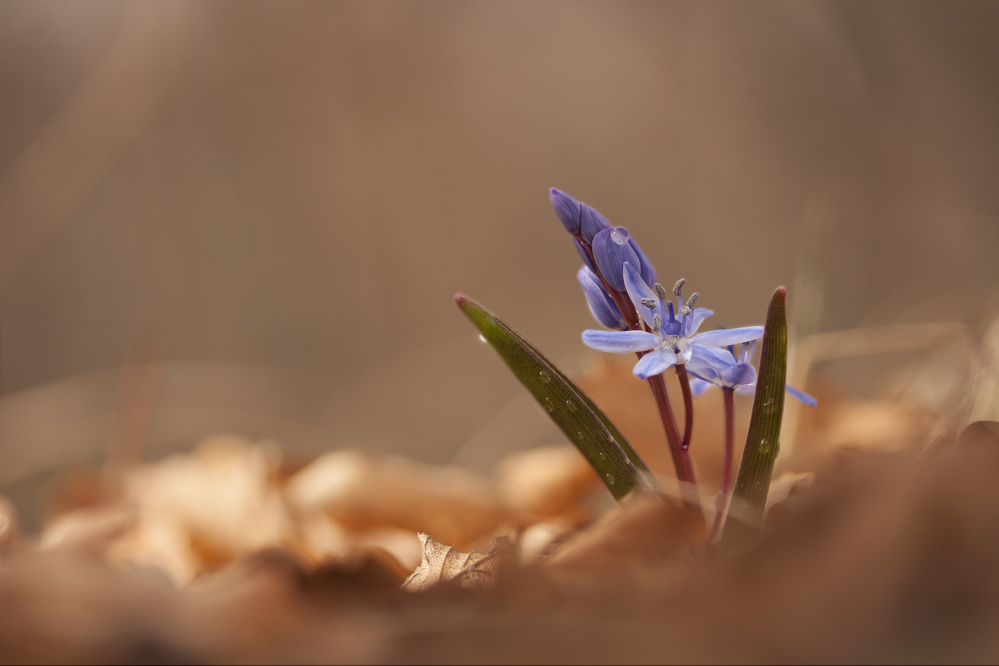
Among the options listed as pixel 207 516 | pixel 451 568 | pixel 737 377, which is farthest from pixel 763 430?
pixel 207 516

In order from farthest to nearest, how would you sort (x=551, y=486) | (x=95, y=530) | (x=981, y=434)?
(x=551, y=486) → (x=95, y=530) → (x=981, y=434)

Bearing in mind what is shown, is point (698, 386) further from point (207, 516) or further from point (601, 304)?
point (207, 516)

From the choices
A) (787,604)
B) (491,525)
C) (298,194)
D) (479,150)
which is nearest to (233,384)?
(298,194)

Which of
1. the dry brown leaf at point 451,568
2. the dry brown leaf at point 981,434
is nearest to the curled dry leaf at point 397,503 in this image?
the dry brown leaf at point 451,568

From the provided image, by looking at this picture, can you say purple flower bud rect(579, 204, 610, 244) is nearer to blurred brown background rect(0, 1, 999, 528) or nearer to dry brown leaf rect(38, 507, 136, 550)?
dry brown leaf rect(38, 507, 136, 550)

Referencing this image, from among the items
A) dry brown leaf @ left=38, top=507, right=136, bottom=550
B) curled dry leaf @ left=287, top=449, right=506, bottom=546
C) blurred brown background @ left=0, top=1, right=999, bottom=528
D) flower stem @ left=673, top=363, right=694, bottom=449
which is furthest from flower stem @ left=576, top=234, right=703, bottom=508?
blurred brown background @ left=0, top=1, right=999, bottom=528

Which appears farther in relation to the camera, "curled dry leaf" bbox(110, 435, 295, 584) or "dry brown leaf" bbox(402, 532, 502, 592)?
"curled dry leaf" bbox(110, 435, 295, 584)
